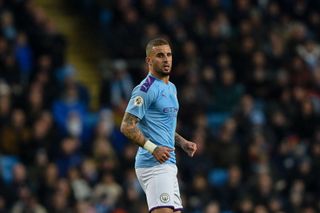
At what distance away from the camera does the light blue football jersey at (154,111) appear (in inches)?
388

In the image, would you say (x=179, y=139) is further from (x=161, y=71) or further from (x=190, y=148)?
(x=161, y=71)

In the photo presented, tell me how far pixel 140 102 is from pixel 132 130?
0.30 metres

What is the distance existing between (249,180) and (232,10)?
536 cm

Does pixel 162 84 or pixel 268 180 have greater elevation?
pixel 162 84

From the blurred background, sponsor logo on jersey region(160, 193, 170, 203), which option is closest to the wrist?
sponsor logo on jersey region(160, 193, 170, 203)

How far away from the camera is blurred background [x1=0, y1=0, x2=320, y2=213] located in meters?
16.3

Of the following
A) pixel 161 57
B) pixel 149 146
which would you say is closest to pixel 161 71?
pixel 161 57

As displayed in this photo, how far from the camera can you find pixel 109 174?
54.1ft

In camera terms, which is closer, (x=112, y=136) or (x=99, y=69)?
(x=112, y=136)

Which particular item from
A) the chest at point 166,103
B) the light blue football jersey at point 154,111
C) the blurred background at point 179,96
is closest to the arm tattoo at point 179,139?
the light blue football jersey at point 154,111

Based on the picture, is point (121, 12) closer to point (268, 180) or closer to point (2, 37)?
point (2, 37)

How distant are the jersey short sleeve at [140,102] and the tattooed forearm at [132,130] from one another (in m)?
0.05

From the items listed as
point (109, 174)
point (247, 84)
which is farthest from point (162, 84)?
point (247, 84)

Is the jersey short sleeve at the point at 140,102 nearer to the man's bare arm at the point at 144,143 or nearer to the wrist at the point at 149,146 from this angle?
the man's bare arm at the point at 144,143
